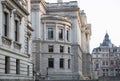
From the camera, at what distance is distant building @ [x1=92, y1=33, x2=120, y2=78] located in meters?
158

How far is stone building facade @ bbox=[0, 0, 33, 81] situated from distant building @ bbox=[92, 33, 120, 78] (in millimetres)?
124889

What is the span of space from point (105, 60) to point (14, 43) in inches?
5276

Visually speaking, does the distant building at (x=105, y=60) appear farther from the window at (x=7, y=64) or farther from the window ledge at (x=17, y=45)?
the window at (x=7, y=64)

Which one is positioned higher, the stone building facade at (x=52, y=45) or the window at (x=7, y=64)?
the stone building facade at (x=52, y=45)

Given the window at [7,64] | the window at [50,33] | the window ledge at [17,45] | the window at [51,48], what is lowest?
the window at [7,64]

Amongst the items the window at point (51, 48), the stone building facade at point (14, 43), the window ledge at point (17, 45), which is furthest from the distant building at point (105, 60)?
the window ledge at point (17, 45)

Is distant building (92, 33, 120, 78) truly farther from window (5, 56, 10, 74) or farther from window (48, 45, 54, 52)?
window (5, 56, 10, 74)

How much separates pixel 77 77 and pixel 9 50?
1902 inches

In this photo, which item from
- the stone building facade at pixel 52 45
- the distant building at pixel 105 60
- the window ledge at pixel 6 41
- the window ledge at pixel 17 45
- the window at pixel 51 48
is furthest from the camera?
the distant building at pixel 105 60

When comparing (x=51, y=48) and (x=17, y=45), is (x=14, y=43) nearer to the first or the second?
(x=17, y=45)

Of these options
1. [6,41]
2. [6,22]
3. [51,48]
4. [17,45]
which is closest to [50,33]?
[51,48]

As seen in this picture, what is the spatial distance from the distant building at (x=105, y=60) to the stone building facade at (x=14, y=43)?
410 ft

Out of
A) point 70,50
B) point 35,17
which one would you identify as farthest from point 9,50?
point 70,50

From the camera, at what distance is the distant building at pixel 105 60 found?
158 metres
